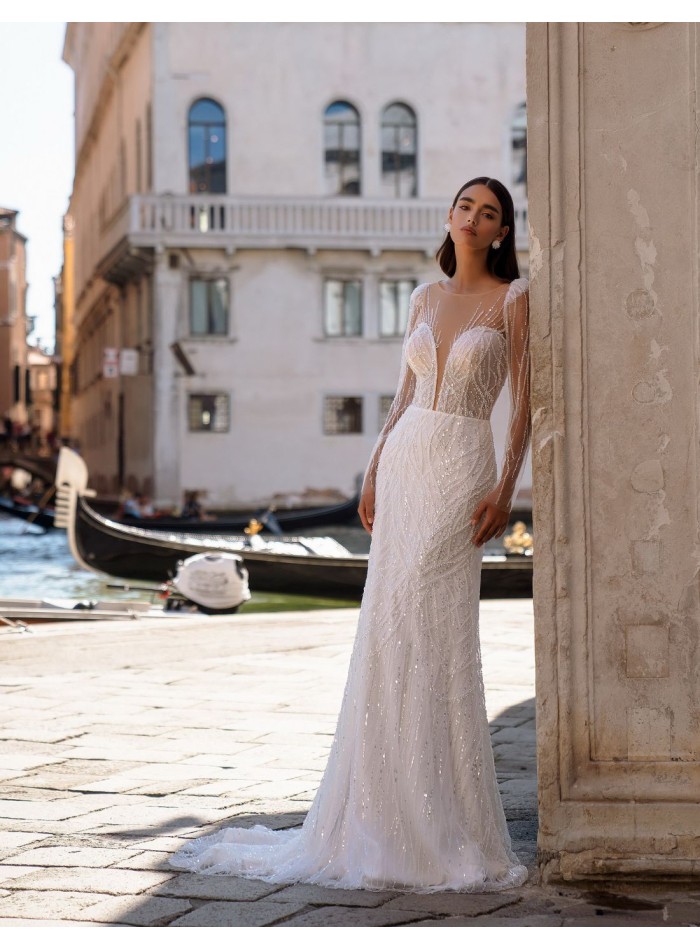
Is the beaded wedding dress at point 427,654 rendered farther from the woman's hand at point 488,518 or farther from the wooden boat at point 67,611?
the wooden boat at point 67,611

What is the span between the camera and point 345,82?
2645 cm

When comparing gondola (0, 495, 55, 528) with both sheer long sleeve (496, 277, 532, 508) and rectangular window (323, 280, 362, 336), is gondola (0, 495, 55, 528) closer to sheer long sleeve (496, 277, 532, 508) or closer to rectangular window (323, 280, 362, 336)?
rectangular window (323, 280, 362, 336)

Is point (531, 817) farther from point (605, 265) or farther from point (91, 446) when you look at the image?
point (91, 446)

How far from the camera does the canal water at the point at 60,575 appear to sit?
15.1 metres

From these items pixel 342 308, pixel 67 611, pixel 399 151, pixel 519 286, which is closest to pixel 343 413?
pixel 342 308

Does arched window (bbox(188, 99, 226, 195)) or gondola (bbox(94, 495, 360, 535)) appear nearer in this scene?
gondola (bbox(94, 495, 360, 535))

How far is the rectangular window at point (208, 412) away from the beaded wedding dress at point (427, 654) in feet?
74.1

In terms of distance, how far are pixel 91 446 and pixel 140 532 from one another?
21151 mm

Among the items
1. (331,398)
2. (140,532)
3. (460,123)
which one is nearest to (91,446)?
(331,398)

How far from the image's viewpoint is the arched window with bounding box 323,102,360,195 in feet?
86.6

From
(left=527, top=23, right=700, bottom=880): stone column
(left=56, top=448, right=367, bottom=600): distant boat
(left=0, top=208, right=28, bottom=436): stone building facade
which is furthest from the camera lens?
(left=0, top=208, right=28, bottom=436): stone building facade

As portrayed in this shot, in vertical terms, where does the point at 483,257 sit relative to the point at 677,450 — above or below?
above

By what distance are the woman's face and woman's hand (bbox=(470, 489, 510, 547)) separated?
583 mm

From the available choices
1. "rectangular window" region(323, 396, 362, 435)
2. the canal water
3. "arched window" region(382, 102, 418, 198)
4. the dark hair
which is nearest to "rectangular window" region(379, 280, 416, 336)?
"rectangular window" region(323, 396, 362, 435)
